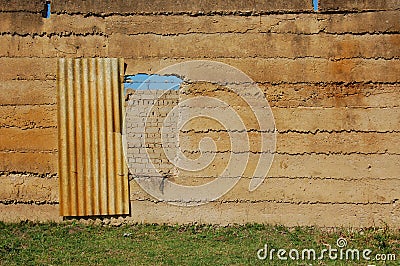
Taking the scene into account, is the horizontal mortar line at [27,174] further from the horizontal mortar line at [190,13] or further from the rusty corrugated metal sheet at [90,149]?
the horizontal mortar line at [190,13]

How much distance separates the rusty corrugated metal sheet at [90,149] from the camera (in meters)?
7.67

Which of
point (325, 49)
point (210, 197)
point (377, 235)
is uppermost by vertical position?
point (325, 49)

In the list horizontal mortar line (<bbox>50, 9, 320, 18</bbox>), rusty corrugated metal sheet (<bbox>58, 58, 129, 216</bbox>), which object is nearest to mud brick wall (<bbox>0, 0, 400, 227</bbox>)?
horizontal mortar line (<bbox>50, 9, 320, 18</bbox>)

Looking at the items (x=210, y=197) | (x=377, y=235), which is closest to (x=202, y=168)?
(x=210, y=197)

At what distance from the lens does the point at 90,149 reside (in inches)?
302

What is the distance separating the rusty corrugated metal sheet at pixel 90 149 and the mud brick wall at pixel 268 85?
0.62ft

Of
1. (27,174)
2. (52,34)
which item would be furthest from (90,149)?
(52,34)

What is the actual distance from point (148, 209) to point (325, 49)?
3449 mm

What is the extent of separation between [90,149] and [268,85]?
272 centimetres

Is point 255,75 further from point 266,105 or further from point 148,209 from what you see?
point 148,209

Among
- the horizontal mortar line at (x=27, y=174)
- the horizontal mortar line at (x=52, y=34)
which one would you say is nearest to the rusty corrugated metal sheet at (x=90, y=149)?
the horizontal mortar line at (x=27, y=174)

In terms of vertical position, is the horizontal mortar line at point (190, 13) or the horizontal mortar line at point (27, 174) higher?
the horizontal mortar line at point (190, 13)

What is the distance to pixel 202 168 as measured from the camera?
305 inches

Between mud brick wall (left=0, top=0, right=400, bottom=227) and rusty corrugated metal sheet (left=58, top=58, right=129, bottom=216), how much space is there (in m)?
0.19
